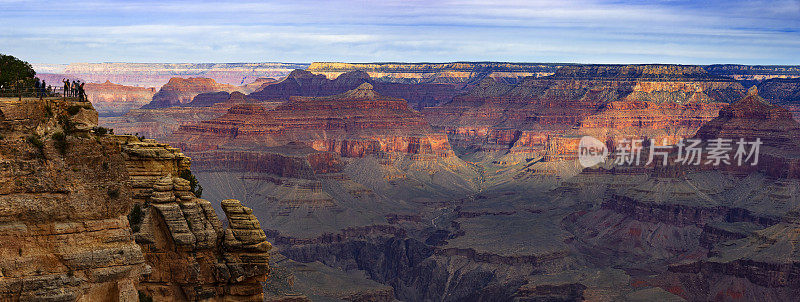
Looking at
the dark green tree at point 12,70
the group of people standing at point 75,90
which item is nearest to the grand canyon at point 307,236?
the group of people standing at point 75,90

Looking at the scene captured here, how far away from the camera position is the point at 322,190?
605ft

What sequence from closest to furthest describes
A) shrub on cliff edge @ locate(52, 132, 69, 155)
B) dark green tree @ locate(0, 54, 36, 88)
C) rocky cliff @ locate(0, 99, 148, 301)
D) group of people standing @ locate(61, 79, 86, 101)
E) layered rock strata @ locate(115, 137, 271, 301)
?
1. rocky cliff @ locate(0, 99, 148, 301)
2. shrub on cliff edge @ locate(52, 132, 69, 155)
3. group of people standing @ locate(61, 79, 86, 101)
4. layered rock strata @ locate(115, 137, 271, 301)
5. dark green tree @ locate(0, 54, 36, 88)

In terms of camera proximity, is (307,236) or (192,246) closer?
(192,246)

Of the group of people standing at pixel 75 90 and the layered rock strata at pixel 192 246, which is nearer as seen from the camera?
the group of people standing at pixel 75 90

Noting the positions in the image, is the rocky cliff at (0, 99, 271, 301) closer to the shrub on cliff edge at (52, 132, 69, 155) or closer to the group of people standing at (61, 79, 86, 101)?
the shrub on cliff edge at (52, 132, 69, 155)

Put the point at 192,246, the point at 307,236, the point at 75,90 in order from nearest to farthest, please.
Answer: the point at 75,90, the point at 192,246, the point at 307,236

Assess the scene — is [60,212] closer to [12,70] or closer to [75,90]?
[75,90]

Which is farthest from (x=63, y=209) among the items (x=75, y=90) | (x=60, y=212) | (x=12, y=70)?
(x=12, y=70)

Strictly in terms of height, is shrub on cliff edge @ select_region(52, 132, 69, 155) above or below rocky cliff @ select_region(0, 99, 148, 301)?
above

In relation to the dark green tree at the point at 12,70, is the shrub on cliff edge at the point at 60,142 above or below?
below

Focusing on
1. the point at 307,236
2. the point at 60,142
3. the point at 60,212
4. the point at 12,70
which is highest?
the point at 12,70

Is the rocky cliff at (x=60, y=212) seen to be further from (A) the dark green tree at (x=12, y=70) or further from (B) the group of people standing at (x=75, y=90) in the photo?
(A) the dark green tree at (x=12, y=70)

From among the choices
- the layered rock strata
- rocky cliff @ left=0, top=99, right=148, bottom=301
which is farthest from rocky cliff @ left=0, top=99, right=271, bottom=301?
the layered rock strata

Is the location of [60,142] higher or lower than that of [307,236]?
higher
